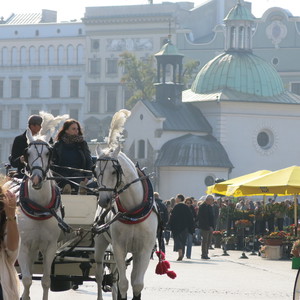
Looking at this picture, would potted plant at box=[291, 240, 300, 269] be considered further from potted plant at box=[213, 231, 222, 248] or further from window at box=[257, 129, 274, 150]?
window at box=[257, 129, 274, 150]

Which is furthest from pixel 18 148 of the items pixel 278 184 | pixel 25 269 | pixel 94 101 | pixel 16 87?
pixel 16 87

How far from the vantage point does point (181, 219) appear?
100 feet

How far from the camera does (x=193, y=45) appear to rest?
104312mm

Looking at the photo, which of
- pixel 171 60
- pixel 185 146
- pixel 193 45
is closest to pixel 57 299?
pixel 185 146

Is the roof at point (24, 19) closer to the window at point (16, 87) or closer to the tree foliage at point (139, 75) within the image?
the window at point (16, 87)

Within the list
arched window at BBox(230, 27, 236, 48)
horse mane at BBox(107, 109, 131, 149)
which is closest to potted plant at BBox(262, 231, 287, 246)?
horse mane at BBox(107, 109, 131, 149)

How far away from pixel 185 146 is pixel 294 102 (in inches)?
275

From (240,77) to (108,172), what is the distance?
62075 mm

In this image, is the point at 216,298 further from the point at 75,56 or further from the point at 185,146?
the point at 75,56

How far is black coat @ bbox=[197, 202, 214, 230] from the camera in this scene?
32188mm

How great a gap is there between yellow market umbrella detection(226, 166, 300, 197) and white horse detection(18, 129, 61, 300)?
16200mm

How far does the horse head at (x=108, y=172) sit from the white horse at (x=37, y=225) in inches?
20.1

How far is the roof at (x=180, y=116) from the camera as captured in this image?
74.6m

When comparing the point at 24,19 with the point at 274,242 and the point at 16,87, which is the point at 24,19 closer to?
the point at 16,87
